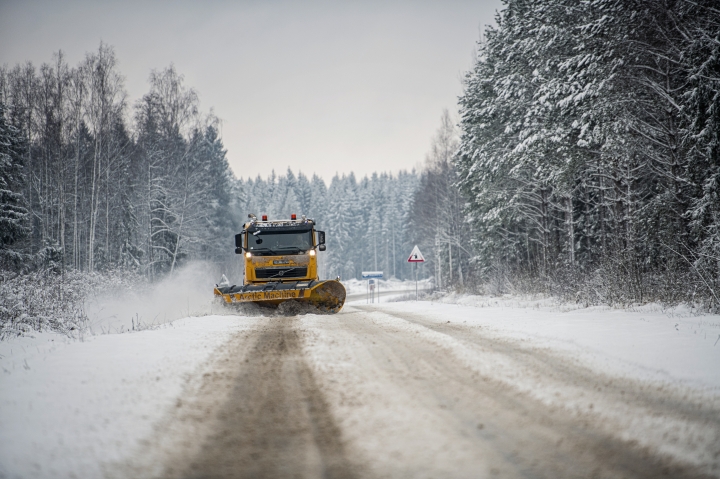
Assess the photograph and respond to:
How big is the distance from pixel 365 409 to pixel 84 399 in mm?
2229

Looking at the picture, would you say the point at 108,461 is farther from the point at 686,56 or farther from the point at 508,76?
the point at 508,76

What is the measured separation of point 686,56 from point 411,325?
903 cm

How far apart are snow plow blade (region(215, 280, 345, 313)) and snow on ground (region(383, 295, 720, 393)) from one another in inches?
164

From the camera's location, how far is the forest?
10445 mm

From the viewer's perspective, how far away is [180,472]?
2.23 metres

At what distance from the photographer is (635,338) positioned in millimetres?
5926

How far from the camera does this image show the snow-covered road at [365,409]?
2.31 metres

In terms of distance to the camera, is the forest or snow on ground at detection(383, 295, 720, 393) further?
the forest

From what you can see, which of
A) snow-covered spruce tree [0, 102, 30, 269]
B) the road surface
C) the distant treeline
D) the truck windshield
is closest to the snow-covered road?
the road surface

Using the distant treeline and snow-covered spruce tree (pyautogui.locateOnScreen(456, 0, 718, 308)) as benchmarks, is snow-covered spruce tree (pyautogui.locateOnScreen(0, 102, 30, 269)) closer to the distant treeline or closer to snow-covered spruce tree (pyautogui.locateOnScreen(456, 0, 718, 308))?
the distant treeline

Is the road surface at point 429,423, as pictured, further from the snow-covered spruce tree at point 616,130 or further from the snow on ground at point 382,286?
the snow on ground at point 382,286

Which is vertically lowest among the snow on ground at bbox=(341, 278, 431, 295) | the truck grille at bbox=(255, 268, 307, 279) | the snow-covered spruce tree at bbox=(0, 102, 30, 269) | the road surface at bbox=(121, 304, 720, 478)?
the snow on ground at bbox=(341, 278, 431, 295)

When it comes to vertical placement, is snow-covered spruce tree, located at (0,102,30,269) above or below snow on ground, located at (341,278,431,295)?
above

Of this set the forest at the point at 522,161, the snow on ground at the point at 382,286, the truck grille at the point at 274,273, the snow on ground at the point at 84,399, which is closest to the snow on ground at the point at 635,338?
the forest at the point at 522,161
